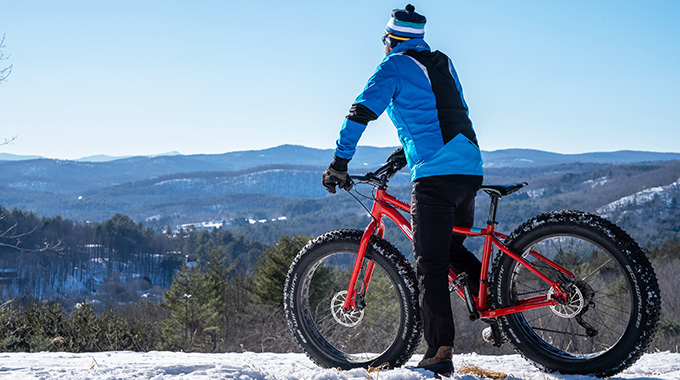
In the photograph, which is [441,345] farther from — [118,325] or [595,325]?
[118,325]

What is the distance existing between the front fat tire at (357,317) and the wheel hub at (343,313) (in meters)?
0.03

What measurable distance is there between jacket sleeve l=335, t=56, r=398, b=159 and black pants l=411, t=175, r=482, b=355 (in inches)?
19.7

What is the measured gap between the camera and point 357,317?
13.6ft

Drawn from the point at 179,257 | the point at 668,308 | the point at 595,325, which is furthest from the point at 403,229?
the point at 179,257

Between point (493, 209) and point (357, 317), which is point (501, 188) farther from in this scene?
point (357, 317)

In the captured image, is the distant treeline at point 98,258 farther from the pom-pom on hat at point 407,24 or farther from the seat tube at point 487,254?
the pom-pom on hat at point 407,24

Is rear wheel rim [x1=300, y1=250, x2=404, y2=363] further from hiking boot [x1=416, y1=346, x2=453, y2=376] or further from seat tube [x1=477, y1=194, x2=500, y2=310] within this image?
seat tube [x1=477, y1=194, x2=500, y2=310]

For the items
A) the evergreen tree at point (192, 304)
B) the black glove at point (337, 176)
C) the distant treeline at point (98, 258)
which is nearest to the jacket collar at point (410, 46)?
the black glove at point (337, 176)

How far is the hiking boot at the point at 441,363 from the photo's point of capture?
3.46 meters

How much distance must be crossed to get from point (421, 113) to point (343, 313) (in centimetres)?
162

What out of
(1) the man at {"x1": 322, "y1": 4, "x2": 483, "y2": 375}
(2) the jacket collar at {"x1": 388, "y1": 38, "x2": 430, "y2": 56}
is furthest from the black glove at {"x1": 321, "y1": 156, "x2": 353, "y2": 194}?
(2) the jacket collar at {"x1": 388, "y1": 38, "x2": 430, "y2": 56}

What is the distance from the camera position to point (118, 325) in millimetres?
30812

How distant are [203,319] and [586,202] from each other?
567ft

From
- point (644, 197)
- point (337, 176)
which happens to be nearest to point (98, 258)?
point (644, 197)
